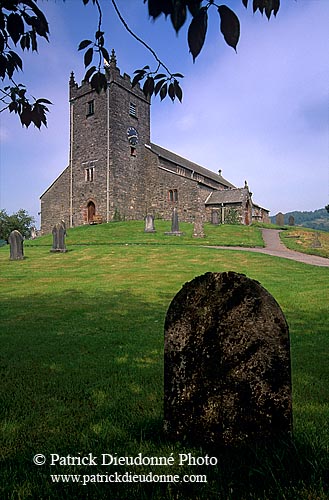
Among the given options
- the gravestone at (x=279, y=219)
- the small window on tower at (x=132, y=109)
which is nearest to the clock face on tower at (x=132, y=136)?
the small window on tower at (x=132, y=109)

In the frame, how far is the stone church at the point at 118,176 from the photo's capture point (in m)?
35.9

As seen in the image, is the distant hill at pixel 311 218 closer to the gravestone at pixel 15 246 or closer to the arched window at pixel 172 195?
the arched window at pixel 172 195

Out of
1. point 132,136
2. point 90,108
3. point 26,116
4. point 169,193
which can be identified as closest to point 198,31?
point 26,116

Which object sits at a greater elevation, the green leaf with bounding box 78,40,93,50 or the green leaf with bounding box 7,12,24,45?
the green leaf with bounding box 78,40,93,50

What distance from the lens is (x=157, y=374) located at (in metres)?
3.59

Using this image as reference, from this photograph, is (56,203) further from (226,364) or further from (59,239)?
(226,364)

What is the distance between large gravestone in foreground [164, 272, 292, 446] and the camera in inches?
81.0

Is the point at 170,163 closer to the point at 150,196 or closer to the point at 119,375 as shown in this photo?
the point at 150,196

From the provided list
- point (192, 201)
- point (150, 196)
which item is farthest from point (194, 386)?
point (150, 196)

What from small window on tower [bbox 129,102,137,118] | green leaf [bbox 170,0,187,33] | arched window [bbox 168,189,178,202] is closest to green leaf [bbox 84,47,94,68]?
green leaf [bbox 170,0,187,33]

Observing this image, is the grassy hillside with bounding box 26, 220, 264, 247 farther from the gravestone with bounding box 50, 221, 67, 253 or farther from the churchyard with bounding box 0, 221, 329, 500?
the churchyard with bounding box 0, 221, 329, 500

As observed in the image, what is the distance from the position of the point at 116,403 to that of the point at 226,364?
1274mm

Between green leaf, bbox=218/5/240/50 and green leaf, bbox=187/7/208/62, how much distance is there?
90 mm

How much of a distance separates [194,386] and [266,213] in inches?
2255
